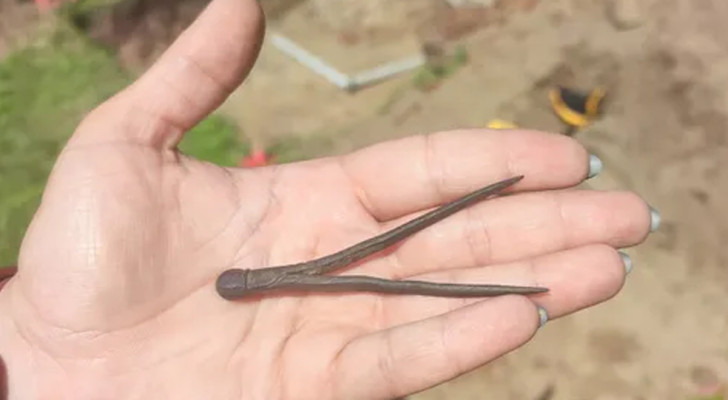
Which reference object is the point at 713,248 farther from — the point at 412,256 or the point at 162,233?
the point at 162,233

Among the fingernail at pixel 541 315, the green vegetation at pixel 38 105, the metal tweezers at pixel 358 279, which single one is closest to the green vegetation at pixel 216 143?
the green vegetation at pixel 38 105

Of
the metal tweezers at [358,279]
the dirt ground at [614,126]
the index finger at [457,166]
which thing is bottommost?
the dirt ground at [614,126]

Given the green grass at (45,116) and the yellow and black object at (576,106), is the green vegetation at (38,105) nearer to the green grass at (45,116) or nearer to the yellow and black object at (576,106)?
the green grass at (45,116)

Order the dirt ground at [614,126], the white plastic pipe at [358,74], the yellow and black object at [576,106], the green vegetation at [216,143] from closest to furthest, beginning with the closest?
the dirt ground at [614,126]
the yellow and black object at [576,106]
the green vegetation at [216,143]
the white plastic pipe at [358,74]

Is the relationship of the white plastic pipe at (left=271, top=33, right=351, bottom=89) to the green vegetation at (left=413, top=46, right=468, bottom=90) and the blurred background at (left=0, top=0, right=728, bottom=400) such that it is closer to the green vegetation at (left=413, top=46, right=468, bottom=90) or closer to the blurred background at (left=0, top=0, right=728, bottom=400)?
the blurred background at (left=0, top=0, right=728, bottom=400)

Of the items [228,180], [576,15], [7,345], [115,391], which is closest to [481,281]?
[228,180]

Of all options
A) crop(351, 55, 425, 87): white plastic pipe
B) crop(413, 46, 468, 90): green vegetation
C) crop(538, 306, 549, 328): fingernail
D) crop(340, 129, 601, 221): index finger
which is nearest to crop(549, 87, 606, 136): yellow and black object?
crop(413, 46, 468, 90): green vegetation

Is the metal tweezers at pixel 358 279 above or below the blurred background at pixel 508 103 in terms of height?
above

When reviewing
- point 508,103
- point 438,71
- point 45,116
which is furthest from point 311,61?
point 45,116
